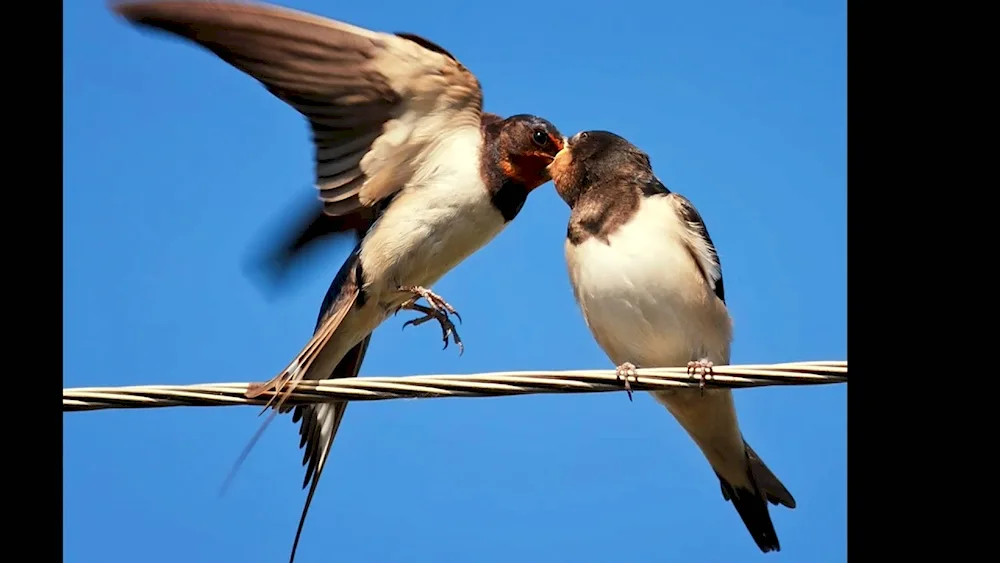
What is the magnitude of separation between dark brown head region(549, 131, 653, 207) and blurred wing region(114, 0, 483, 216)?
0.44m

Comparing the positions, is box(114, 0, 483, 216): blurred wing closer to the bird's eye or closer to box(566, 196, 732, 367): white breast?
the bird's eye

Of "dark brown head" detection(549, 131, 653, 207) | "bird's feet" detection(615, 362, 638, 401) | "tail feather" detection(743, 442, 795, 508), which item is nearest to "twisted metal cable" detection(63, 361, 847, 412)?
"bird's feet" detection(615, 362, 638, 401)

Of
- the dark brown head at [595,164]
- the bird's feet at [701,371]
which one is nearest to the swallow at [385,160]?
the dark brown head at [595,164]

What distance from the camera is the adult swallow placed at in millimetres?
3654

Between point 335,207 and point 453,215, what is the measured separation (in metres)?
0.51

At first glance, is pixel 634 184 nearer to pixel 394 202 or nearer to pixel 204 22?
pixel 394 202

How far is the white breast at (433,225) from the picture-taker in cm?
413

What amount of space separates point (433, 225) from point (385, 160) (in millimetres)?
378

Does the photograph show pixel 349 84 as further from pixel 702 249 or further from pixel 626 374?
pixel 626 374

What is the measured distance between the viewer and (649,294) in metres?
3.64

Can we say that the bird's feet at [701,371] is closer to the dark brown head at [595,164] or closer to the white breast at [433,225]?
the dark brown head at [595,164]

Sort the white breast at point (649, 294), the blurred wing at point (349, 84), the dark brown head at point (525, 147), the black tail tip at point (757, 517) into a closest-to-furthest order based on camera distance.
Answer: the white breast at point (649, 294) → the black tail tip at point (757, 517) → the blurred wing at point (349, 84) → the dark brown head at point (525, 147)
